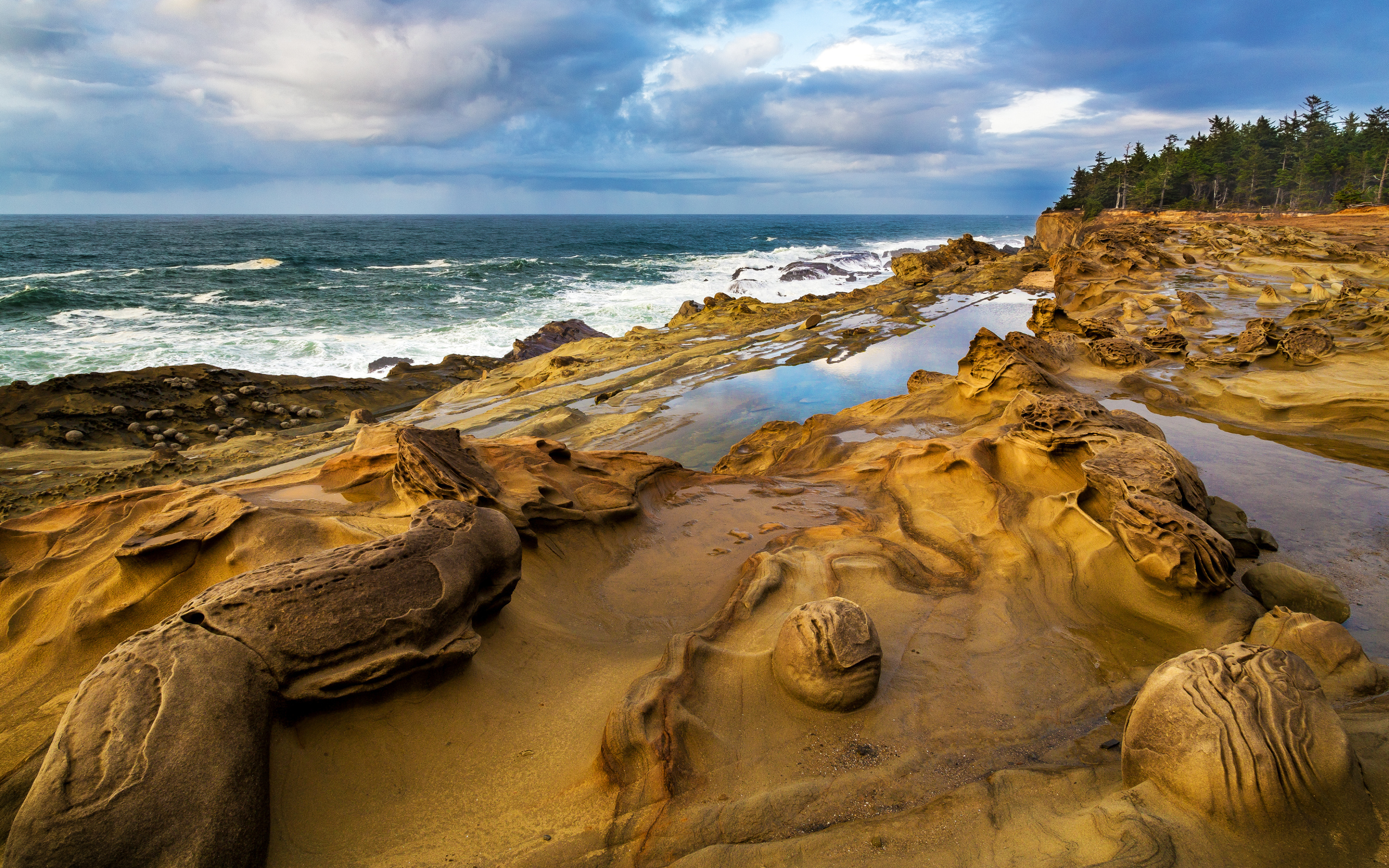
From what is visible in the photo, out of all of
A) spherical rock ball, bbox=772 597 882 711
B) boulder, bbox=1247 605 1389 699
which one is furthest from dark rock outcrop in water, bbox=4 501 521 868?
boulder, bbox=1247 605 1389 699

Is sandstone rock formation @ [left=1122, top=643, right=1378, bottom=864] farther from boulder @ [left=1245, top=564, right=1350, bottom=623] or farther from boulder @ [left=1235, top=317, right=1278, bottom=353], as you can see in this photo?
boulder @ [left=1235, top=317, right=1278, bottom=353]

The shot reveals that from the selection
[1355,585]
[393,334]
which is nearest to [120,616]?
[1355,585]

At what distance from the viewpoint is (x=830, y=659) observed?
8.77 feet

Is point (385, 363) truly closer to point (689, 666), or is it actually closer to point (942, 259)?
point (689, 666)

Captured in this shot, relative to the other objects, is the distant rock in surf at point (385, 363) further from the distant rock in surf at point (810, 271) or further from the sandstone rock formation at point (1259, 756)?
the distant rock in surf at point (810, 271)

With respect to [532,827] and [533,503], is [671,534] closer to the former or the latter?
[533,503]

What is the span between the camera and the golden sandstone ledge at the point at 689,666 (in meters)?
1.93

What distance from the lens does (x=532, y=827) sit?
6.89ft

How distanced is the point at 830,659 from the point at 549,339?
47.0ft

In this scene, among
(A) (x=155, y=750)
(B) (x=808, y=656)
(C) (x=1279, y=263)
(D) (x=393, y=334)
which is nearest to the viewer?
(A) (x=155, y=750)

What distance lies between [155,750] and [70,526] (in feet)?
9.57

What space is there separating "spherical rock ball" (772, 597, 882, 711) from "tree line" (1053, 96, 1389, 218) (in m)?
49.4

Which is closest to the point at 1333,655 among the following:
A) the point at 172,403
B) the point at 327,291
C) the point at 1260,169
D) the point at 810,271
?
the point at 172,403

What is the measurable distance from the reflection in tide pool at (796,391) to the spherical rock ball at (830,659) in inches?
172
